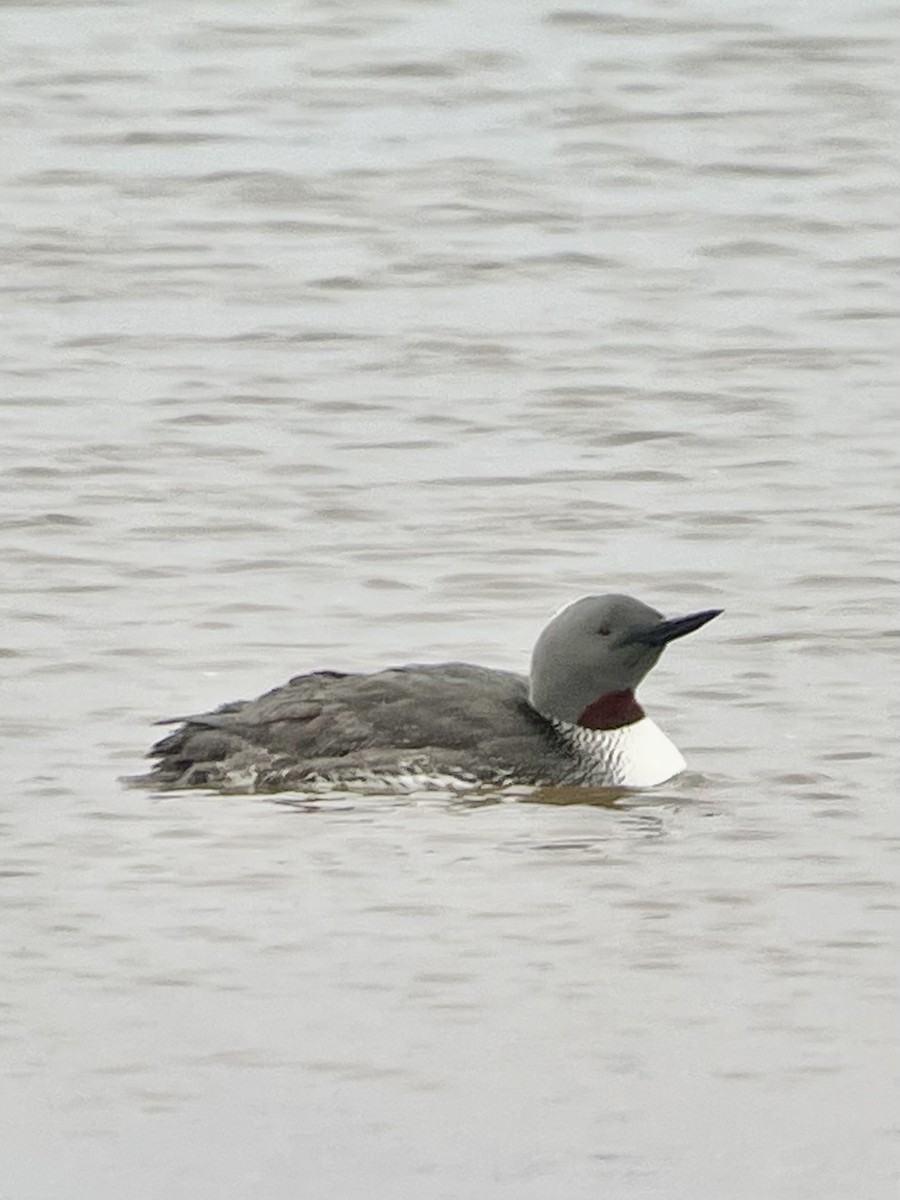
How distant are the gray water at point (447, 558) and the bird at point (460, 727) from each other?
14cm

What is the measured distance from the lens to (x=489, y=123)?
63.2ft

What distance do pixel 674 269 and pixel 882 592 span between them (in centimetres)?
513

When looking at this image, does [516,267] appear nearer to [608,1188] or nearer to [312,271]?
[312,271]

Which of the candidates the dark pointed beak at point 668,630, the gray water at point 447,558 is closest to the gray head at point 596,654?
the dark pointed beak at point 668,630

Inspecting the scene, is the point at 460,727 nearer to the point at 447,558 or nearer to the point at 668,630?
the point at 668,630

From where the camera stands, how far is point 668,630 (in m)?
→ 9.67

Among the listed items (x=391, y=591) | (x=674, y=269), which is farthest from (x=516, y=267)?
(x=391, y=591)

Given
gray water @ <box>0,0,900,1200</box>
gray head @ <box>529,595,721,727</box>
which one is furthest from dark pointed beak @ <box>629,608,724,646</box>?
gray water @ <box>0,0,900,1200</box>

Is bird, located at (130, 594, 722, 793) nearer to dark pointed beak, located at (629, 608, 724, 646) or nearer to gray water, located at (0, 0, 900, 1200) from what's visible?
dark pointed beak, located at (629, 608, 724, 646)

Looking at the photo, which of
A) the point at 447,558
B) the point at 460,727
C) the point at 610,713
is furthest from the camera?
the point at 447,558

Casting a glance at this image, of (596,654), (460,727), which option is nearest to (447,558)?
(596,654)

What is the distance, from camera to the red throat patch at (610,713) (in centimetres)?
964

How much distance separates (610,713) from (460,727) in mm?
457

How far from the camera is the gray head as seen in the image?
9664 mm
